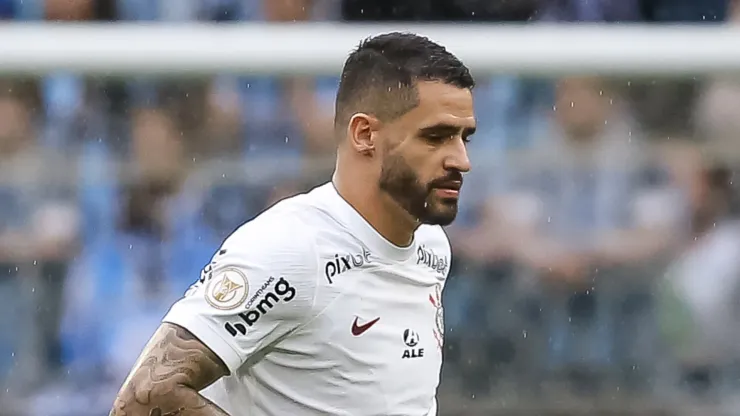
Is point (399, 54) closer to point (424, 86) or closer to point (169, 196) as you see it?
point (424, 86)

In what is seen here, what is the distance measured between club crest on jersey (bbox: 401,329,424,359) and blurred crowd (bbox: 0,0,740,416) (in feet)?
5.42

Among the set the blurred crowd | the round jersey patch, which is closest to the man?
the round jersey patch

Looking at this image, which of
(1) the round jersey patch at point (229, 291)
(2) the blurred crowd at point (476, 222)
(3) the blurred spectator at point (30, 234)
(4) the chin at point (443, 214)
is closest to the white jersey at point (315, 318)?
(1) the round jersey patch at point (229, 291)

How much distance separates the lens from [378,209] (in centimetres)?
233

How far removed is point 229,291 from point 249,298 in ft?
0.11

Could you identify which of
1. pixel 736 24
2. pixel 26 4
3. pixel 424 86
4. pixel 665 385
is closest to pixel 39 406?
pixel 26 4

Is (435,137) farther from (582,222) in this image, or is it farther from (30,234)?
(30,234)

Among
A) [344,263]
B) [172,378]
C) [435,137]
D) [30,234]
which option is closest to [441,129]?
[435,137]

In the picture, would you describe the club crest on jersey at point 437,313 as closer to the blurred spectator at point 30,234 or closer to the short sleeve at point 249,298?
→ the short sleeve at point 249,298

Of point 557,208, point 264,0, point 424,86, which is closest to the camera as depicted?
point 424,86

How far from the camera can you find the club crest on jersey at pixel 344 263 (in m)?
2.21

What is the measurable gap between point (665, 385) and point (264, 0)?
176cm

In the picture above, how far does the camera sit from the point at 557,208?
13.4 ft

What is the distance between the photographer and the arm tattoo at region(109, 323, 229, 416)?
2.04 meters
